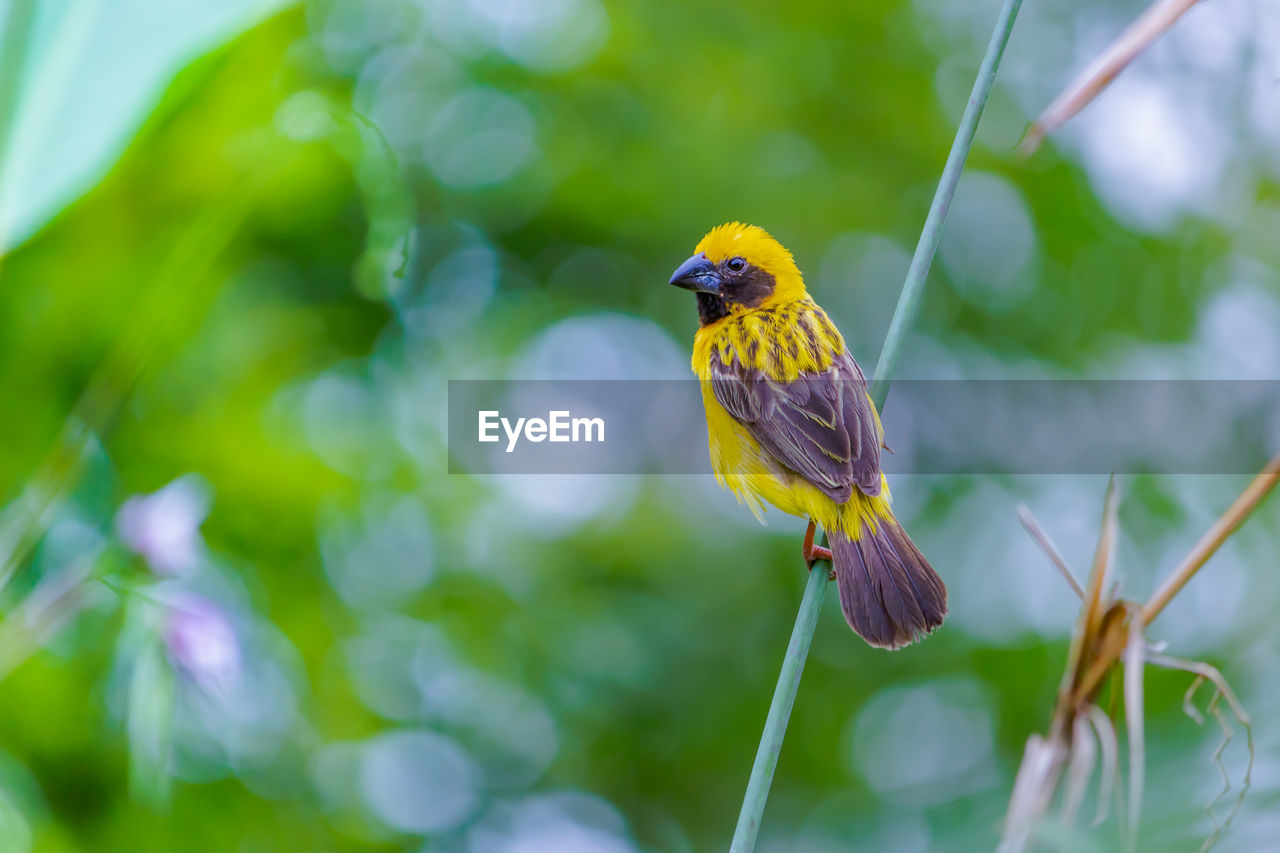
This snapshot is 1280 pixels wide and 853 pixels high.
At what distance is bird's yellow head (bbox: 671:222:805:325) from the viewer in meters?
2.31

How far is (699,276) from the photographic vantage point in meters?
2.26

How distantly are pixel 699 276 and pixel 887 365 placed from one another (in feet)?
3.91

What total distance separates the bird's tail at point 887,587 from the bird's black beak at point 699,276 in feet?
2.23

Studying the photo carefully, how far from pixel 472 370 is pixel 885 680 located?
8.91ft

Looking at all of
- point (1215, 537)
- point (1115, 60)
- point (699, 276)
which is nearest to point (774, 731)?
point (1215, 537)

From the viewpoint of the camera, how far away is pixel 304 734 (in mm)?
3367

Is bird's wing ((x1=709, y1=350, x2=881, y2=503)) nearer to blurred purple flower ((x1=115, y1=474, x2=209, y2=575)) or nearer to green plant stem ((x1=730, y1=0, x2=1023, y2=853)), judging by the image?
green plant stem ((x1=730, y1=0, x2=1023, y2=853))

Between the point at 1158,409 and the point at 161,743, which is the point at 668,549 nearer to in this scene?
the point at 1158,409

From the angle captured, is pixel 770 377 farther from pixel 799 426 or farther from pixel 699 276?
pixel 699 276

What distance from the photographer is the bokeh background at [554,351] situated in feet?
10.0

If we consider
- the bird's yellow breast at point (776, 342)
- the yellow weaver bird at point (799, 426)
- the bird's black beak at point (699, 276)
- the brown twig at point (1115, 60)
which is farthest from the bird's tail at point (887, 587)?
the brown twig at point (1115, 60)

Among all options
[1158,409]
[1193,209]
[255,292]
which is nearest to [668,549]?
[255,292]

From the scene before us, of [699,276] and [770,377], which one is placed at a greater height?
[699,276]

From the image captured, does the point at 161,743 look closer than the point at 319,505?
Yes
